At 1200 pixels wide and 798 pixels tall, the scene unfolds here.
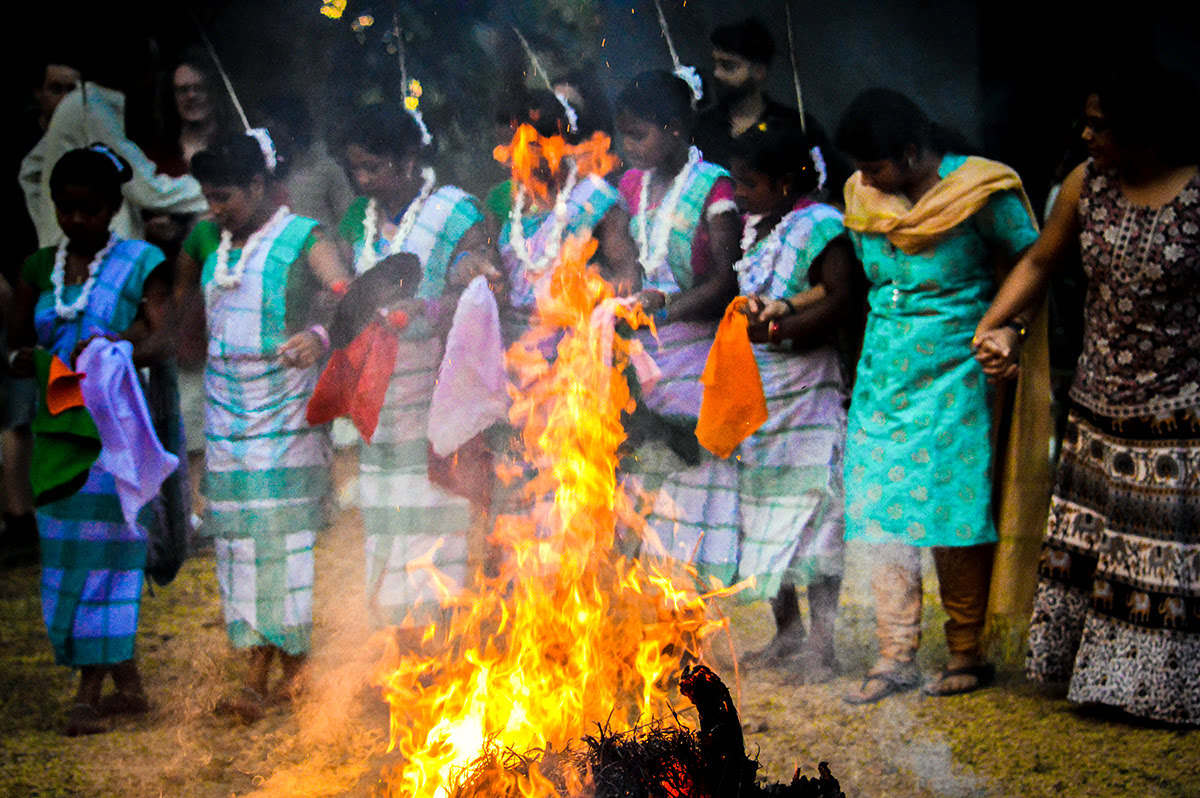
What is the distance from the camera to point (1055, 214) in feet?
12.8

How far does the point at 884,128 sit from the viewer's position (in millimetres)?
3973

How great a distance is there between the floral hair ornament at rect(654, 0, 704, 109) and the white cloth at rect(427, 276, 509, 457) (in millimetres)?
1090

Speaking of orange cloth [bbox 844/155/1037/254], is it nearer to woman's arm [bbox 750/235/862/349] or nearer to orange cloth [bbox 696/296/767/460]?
woman's arm [bbox 750/235/862/349]

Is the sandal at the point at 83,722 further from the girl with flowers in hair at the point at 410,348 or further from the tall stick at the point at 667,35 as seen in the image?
the tall stick at the point at 667,35

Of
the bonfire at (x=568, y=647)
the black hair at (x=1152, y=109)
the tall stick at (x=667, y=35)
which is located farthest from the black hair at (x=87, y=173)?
the black hair at (x=1152, y=109)

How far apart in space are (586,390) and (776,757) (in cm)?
150

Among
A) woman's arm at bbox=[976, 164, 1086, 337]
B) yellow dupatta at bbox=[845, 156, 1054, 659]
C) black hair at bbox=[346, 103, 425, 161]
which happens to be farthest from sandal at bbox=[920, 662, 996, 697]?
black hair at bbox=[346, 103, 425, 161]

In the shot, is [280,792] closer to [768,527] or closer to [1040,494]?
[768,527]

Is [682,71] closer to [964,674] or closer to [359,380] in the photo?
[359,380]

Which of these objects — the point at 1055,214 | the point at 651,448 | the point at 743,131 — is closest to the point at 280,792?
the point at 651,448

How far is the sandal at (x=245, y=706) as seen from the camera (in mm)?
4207

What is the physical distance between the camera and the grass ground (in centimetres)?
343

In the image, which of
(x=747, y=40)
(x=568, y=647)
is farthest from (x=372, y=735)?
(x=747, y=40)

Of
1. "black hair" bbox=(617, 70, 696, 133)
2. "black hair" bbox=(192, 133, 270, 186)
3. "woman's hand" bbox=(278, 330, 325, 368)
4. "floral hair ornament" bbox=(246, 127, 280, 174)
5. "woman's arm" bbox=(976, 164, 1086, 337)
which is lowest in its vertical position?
"woman's hand" bbox=(278, 330, 325, 368)
